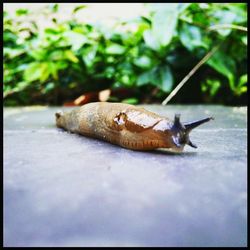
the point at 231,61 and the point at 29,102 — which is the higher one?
the point at 231,61

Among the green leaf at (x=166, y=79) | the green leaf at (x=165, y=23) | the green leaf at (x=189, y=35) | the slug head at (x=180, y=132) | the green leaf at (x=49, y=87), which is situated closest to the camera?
the slug head at (x=180, y=132)

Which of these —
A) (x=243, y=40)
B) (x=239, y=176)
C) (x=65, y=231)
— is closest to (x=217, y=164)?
(x=239, y=176)

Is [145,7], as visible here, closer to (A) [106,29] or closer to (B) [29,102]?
(A) [106,29]

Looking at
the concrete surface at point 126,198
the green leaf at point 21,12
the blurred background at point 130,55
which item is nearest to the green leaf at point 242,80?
the blurred background at point 130,55

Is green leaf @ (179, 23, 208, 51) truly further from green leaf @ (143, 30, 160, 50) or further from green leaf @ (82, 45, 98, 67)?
green leaf @ (82, 45, 98, 67)

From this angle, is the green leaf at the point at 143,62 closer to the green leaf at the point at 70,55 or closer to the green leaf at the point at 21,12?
the green leaf at the point at 70,55

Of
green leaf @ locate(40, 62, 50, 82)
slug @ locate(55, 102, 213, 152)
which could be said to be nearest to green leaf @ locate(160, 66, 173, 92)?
green leaf @ locate(40, 62, 50, 82)
